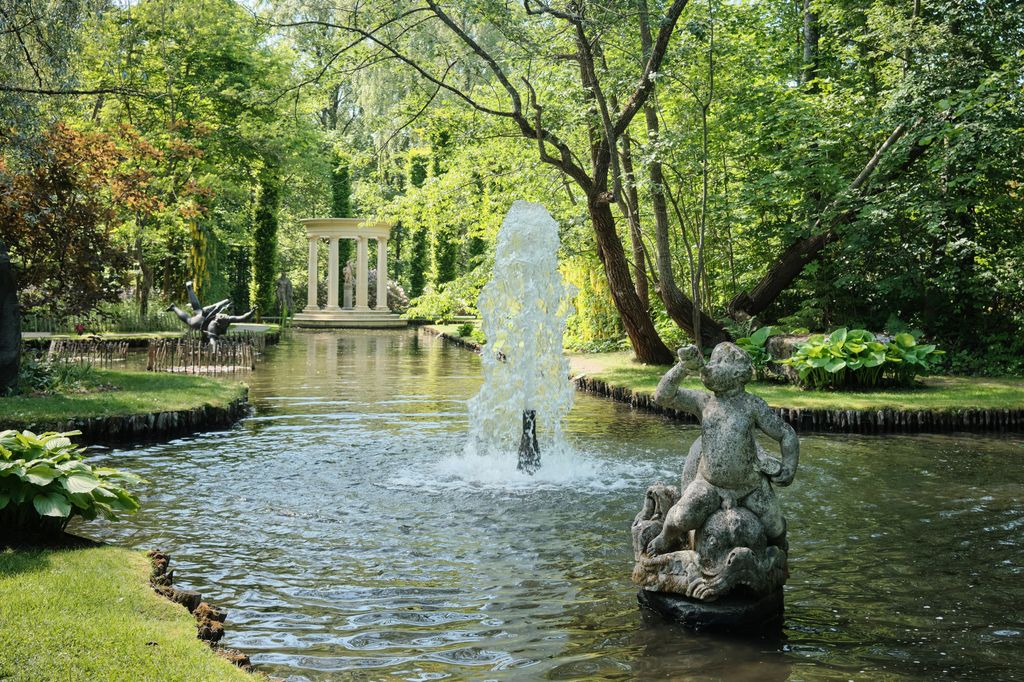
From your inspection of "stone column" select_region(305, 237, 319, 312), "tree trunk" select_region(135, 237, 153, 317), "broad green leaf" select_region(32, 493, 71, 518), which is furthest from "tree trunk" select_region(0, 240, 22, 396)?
"stone column" select_region(305, 237, 319, 312)

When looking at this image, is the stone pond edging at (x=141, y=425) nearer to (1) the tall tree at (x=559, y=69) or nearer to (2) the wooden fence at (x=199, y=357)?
(1) the tall tree at (x=559, y=69)

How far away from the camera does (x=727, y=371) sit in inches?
215

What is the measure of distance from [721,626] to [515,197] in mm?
15157

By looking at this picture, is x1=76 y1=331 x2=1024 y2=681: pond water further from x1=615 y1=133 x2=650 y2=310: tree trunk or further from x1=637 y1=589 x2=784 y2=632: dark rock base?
x1=615 y1=133 x2=650 y2=310: tree trunk

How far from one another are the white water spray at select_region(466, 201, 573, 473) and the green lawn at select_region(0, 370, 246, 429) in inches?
164

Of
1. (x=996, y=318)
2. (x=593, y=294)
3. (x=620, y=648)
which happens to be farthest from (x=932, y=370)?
(x=620, y=648)

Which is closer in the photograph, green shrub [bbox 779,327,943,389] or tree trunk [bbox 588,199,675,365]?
green shrub [bbox 779,327,943,389]

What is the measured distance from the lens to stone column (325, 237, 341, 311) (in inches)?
1740

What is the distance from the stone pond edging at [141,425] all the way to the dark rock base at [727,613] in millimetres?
7802

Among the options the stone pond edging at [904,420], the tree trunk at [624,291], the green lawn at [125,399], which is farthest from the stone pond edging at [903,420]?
the green lawn at [125,399]

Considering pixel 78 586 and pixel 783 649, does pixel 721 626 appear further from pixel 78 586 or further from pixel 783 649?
pixel 78 586

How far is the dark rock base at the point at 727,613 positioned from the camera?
16.5 feet

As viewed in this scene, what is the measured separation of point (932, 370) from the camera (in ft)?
55.1

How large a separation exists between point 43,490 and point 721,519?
13.2ft
